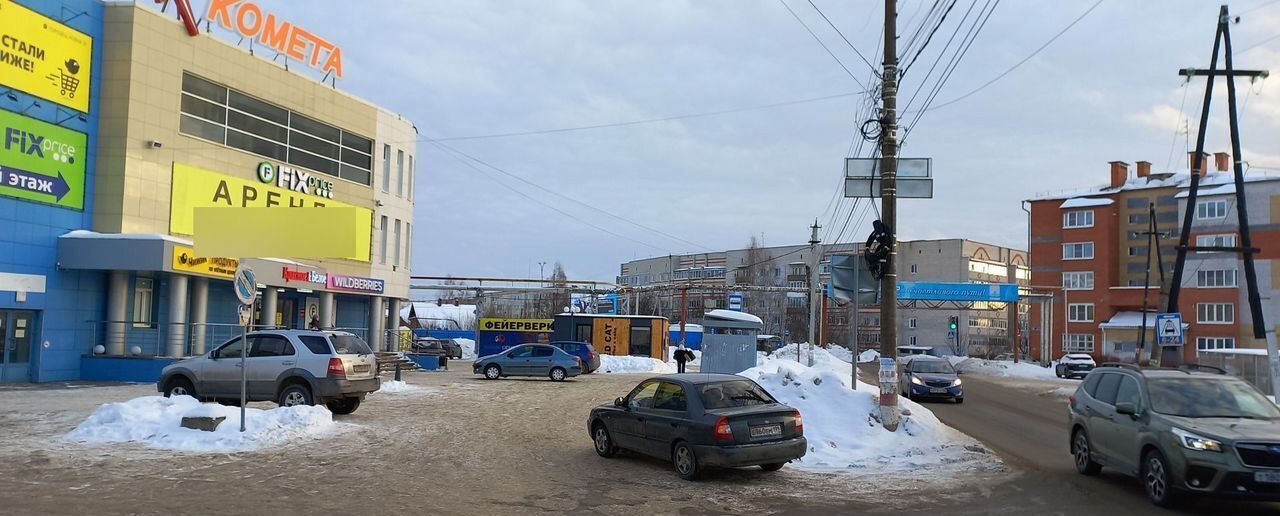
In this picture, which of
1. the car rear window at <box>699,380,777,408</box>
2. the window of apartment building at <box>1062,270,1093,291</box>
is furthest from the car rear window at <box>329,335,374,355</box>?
the window of apartment building at <box>1062,270,1093,291</box>

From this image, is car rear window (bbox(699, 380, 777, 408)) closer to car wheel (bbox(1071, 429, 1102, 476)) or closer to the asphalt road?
the asphalt road

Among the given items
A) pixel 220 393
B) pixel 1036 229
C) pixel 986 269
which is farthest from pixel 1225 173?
pixel 220 393

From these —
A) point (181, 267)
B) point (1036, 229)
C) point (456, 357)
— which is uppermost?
point (1036, 229)

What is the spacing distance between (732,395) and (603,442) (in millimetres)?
2445

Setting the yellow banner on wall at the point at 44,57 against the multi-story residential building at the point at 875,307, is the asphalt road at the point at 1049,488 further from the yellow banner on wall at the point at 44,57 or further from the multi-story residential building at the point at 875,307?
the multi-story residential building at the point at 875,307

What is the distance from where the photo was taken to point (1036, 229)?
266 feet

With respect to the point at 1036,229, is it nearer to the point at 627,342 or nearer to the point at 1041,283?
the point at 1041,283

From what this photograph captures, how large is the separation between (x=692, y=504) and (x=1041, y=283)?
78.7 meters

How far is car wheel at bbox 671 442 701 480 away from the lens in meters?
11.3

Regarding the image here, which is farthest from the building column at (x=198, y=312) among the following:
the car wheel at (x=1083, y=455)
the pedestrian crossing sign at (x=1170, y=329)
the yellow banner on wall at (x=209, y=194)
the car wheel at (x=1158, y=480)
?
the pedestrian crossing sign at (x=1170, y=329)

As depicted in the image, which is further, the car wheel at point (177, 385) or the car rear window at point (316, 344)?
the car wheel at point (177, 385)

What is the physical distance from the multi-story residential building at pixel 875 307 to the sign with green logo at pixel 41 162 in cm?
7389

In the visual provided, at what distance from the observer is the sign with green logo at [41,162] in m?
23.8

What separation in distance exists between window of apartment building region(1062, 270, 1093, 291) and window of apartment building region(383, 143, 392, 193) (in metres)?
59.8
